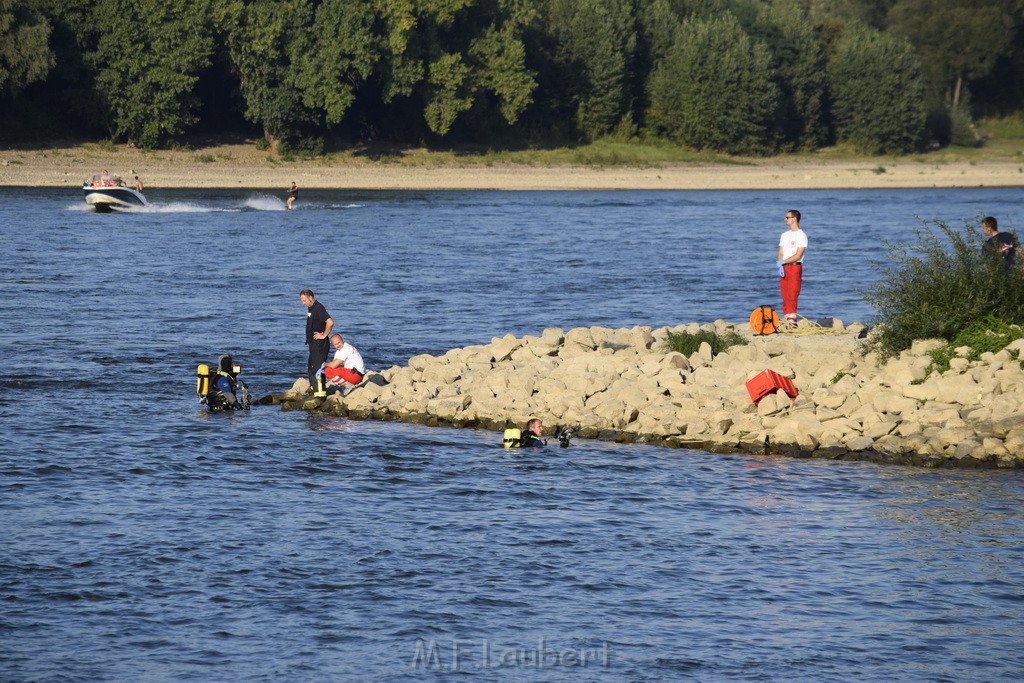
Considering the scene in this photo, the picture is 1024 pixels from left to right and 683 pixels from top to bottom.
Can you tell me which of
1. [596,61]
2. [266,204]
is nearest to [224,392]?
[266,204]

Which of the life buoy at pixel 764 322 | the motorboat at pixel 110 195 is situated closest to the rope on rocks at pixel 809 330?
the life buoy at pixel 764 322

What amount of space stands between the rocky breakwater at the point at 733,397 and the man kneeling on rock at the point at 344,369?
0.85ft

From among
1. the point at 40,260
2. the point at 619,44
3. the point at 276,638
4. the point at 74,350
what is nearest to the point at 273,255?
the point at 40,260

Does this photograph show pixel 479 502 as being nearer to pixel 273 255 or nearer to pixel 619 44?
pixel 273 255

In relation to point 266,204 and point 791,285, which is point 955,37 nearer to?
point 266,204

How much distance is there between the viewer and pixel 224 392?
74.9ft

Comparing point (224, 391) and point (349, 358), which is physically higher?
point (349, 358)

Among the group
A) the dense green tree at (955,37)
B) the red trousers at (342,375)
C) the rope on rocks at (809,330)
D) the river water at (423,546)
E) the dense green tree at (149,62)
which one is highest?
the dense green tree at (955,37)

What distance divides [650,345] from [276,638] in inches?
499

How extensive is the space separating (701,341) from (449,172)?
Result: 6148 cm

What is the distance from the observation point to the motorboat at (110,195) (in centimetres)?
6072

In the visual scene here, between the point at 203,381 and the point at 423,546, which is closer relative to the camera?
the point at 423,546

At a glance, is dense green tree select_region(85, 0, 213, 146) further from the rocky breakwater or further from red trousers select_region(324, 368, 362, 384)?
red trousers select_region(324, 368, 362, 384)

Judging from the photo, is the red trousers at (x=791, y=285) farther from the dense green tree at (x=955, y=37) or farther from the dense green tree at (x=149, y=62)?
the dense green tree at (x=955, y=37)
